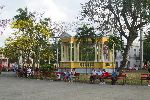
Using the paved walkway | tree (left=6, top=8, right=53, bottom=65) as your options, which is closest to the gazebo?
tree (left=6, top=8, right=53, bottom=65)

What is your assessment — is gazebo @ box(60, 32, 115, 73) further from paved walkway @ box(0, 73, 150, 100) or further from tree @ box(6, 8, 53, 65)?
paved walkway @ box(0, 73, 150, 100)

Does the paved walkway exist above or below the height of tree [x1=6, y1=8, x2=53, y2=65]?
below

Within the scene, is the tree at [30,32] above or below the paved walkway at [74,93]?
above

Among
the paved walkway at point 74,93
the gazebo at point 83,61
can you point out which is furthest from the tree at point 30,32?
the paved walkway at point 74,93

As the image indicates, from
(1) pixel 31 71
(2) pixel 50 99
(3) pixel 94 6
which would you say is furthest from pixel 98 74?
(2) pixel 50 99

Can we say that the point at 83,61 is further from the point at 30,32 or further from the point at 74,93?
the point at 74,93

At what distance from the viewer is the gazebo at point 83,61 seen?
160ft

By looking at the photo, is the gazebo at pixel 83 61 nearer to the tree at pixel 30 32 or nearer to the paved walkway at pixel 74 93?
the tree at pixel 30 32

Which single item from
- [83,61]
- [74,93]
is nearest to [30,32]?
[83,61]

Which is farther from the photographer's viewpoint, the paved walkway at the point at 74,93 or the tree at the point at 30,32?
the tree at the point at 30,32

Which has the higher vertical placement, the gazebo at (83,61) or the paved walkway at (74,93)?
the gazebo at (83,61)

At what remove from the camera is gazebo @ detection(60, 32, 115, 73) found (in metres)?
48.9

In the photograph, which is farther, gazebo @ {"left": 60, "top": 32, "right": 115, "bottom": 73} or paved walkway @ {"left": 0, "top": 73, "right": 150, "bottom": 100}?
gazebo @ {"left": 60, "top": 32, "right": 115, "bottom": 73}

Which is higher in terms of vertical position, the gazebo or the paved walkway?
the gazebo
